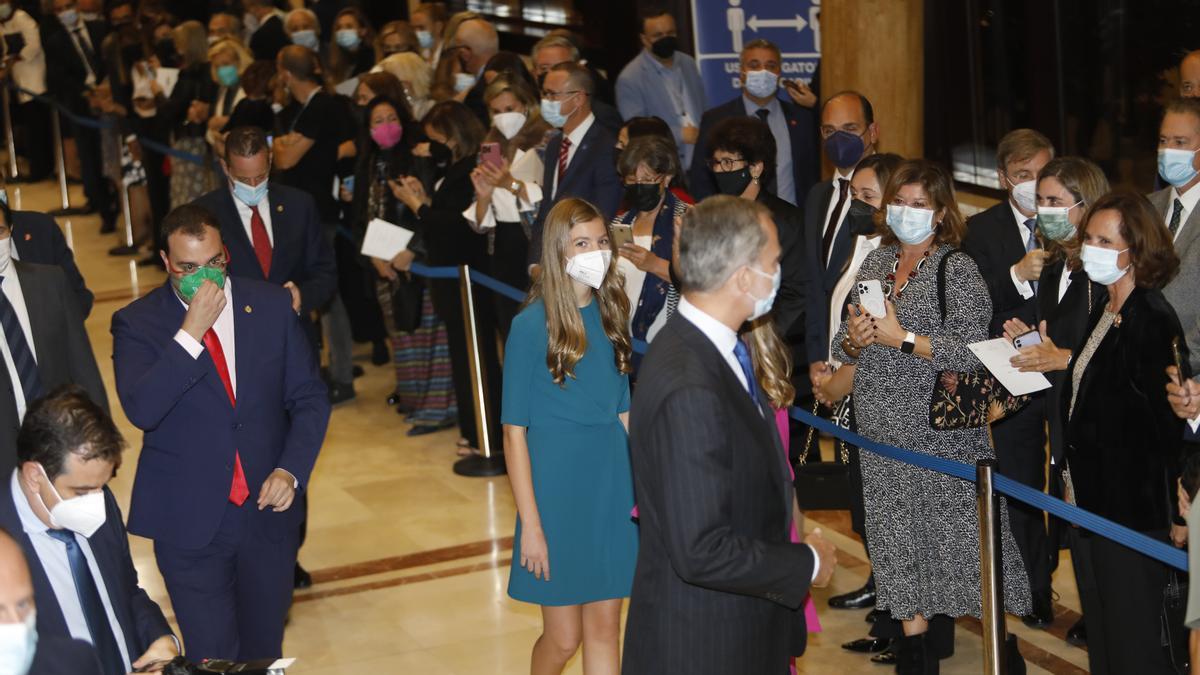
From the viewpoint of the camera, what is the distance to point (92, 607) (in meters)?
3.83

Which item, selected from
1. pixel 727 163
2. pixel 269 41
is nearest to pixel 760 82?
pixel 727 163

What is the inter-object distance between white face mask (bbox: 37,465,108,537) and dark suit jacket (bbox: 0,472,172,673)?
69mm

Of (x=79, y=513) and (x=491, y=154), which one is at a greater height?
(x=491, y=154)

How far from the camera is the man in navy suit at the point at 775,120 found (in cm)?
815

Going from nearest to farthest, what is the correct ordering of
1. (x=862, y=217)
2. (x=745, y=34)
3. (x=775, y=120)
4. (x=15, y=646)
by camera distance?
(x=15, y=646) < (x=862, y=217) < (x=775, y=120) < (x=745, y=34)

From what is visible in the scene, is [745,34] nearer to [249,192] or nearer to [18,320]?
[249,192]

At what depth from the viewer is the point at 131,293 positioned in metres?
13.0

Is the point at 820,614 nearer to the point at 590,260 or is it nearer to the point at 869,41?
the point at 590,260

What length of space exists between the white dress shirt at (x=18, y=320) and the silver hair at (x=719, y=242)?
8.85 ft

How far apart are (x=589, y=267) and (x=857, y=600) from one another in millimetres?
2404

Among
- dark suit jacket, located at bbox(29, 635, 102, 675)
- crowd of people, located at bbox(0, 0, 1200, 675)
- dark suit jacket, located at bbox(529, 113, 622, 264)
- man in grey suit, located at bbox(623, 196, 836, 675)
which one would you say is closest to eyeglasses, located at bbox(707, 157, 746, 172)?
crowd of people, located at bbox(0, 0, 1200, 675)

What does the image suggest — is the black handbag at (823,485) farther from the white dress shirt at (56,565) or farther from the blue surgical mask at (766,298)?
the white dress shirt at (56,565)

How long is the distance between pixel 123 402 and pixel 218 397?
28cm

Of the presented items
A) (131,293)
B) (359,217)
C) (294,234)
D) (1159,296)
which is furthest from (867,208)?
(131,293)
